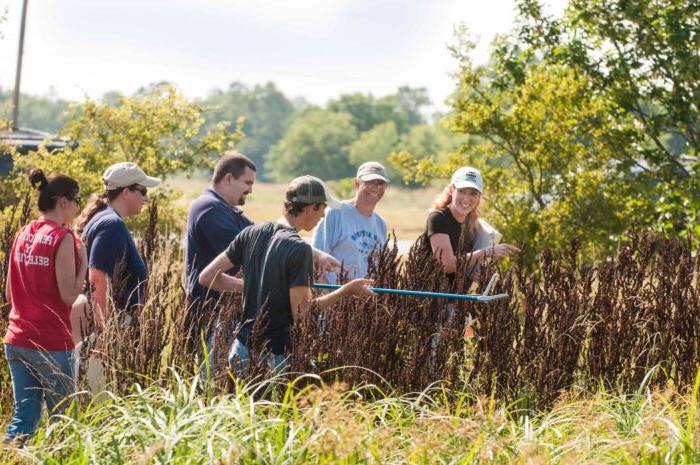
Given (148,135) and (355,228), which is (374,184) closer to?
(355,228)

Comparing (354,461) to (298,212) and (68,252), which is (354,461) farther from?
(68,252)

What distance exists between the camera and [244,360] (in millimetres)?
5137

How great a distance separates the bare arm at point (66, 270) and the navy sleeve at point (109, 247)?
0.50 metres

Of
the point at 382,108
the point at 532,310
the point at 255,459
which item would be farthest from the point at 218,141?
the point at 382,108

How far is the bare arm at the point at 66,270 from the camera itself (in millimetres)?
4992

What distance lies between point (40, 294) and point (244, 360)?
998mm

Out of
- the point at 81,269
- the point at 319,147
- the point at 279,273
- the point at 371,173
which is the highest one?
the point at 319,147

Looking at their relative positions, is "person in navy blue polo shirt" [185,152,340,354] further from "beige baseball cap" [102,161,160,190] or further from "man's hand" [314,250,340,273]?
"beige baseball cap" [102,161,160,190]

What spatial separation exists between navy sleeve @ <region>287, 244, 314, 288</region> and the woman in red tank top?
1.03m

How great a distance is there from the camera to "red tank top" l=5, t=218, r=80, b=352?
5.02 meters

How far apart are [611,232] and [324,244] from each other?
6.38 m

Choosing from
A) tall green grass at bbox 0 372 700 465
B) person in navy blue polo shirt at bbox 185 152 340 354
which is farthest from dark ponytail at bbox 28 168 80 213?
tall green grass at bbox 0 372 700 465

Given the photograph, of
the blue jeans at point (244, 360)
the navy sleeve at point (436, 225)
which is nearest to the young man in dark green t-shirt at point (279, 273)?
the blue jeans at point (244, 360)

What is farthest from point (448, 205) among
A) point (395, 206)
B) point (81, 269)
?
point (395, 206)
